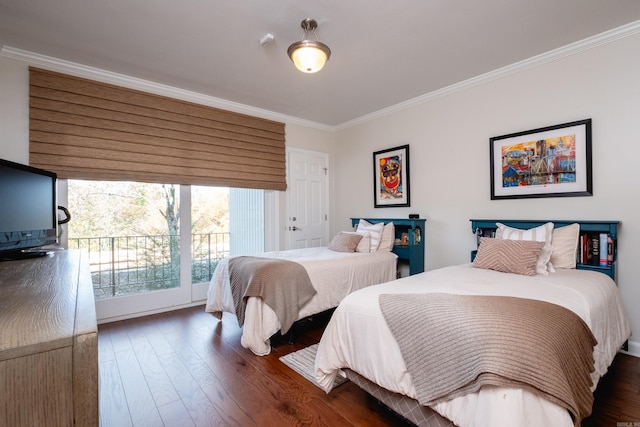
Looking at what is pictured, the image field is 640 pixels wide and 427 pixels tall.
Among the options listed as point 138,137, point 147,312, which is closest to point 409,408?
point 147,312

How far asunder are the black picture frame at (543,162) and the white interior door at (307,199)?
2.52m

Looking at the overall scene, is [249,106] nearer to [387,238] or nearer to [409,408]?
[387,238]

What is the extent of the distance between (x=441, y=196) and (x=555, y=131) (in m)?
1.25

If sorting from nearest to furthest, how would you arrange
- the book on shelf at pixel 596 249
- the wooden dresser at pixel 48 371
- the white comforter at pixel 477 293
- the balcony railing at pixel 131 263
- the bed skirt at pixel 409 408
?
the wooden dresser at pixel 48 371, the white comforter at pixel 477 293, the bed skirt at pixel 409 408, the book on shelf at pixel 596 249, the balcony railing at pixel 131 263

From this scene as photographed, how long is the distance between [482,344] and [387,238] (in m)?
2.58

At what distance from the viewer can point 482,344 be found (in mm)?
1200

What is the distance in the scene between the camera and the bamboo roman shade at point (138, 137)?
2.81 m

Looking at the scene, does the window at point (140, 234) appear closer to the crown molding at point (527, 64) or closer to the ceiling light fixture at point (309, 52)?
the ceiling light fixture at point (309, 52)

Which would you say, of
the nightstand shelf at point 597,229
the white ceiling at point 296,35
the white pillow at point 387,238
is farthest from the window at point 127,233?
the nightstand shelf at point 597,229

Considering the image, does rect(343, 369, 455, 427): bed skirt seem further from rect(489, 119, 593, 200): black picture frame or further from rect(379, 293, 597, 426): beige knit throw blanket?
rect(489, 119, 593, 200): black picture frame

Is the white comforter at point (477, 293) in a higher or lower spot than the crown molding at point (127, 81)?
lower

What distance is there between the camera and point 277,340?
9.02 ft

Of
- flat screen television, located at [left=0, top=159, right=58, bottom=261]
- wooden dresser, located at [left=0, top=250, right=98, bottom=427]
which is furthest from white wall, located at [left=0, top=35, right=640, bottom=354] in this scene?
wooden dresser, located at [left=0, top=250, right=98, bottom=427]

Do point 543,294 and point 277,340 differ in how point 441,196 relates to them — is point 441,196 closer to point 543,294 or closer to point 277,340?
point 543,294
